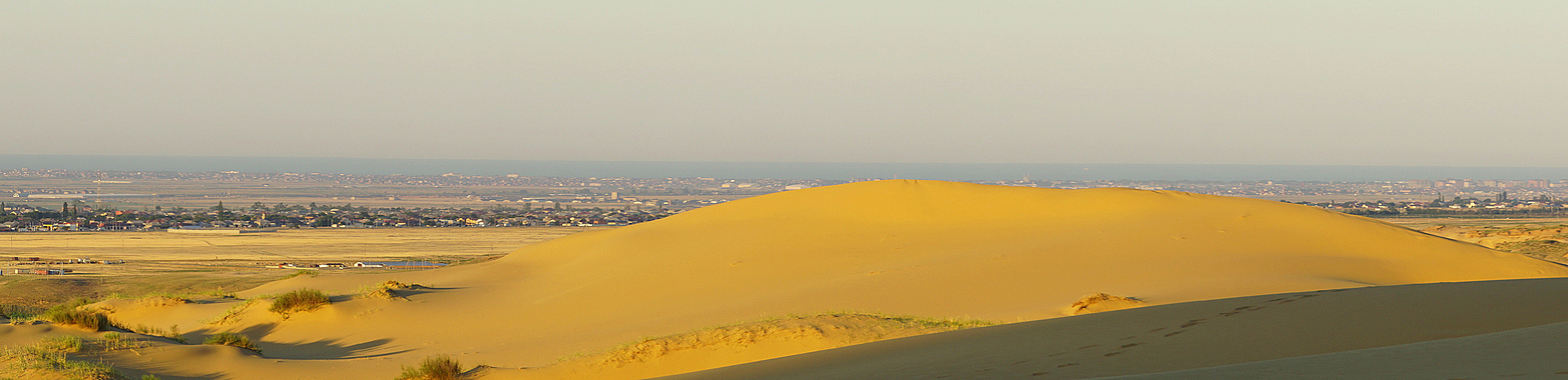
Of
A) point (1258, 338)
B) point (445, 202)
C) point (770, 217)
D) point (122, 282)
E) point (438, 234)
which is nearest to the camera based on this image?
point (1258, 338)

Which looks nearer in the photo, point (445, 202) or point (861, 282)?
point (861, 282)

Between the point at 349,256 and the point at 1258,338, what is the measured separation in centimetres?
5582

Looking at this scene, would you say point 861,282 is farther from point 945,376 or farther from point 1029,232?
point 945,376

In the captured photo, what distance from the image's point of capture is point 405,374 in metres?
10.8

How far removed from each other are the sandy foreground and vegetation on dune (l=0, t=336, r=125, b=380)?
473 millimetres

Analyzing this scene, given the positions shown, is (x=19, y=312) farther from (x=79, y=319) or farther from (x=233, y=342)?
(x=233, y=342)

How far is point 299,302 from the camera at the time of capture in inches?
658

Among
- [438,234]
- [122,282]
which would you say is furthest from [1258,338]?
[438,234]

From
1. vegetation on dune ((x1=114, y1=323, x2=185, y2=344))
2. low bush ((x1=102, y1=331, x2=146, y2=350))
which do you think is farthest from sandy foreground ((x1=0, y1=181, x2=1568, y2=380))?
vegetation on dune ((x1=114, y1=323, x2=185, y2=344))

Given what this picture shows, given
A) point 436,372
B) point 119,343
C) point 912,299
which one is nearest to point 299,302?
point 119,343

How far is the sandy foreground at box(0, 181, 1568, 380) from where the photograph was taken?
31.4 ft

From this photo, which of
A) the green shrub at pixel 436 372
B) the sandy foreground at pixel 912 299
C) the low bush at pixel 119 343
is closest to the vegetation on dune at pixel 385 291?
the sandy foreground at pixel 912 299

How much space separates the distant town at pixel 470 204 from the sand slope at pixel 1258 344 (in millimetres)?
33383

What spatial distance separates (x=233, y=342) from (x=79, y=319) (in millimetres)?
1894
